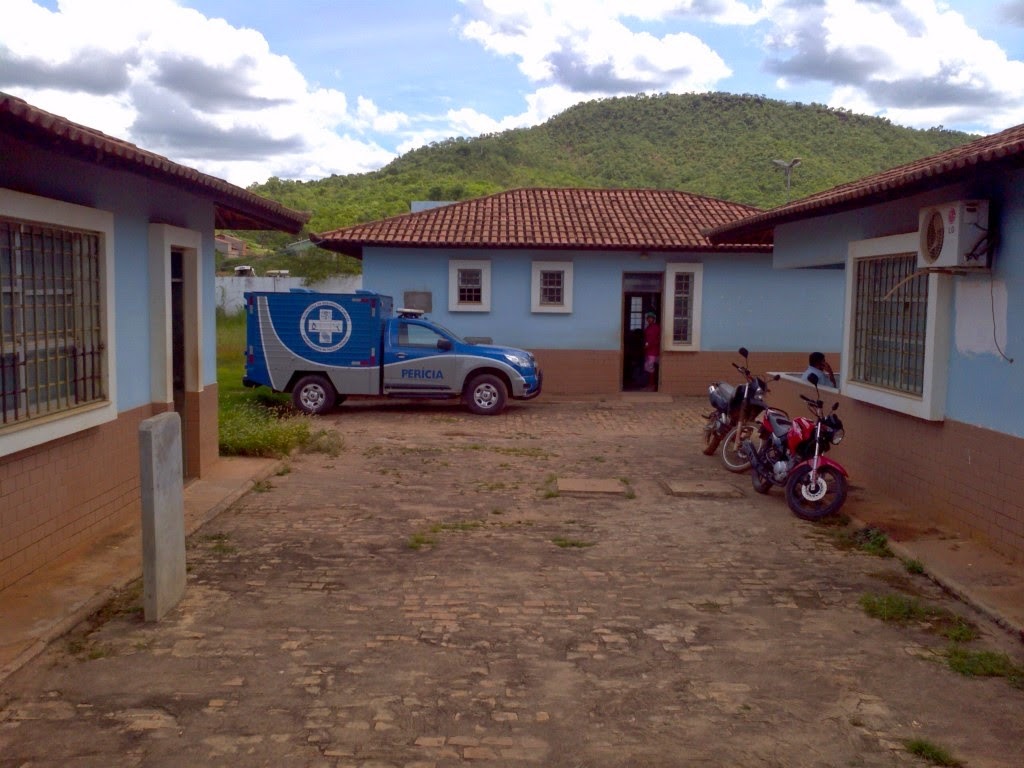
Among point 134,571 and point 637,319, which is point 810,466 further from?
point 637,319

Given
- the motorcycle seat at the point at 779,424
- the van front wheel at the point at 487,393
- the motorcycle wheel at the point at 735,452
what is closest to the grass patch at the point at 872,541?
the motorcycle seat at the point at 779,424

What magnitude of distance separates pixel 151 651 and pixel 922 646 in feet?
15.3

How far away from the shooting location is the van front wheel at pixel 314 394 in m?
17.0

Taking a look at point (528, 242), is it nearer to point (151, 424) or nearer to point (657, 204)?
point (657, 204)

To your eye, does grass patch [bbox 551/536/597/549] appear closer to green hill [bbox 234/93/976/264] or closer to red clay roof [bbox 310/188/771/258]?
red clay roof [bbox 310/188/771/258]

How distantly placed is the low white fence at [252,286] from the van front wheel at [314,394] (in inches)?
612

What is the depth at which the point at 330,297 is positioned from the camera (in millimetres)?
16672

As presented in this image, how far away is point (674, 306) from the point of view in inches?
808

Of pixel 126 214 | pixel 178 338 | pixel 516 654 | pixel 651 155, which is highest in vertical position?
pixel 651 155

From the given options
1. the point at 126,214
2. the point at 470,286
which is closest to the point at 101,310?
the point at 126,214

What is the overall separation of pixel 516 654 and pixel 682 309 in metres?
15.6

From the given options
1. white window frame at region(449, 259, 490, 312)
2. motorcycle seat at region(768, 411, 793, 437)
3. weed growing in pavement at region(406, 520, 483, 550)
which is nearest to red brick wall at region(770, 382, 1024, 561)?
motorcycle seat at region(768, 411, 793, 437)

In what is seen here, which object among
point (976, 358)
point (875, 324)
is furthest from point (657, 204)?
point (976, 358)

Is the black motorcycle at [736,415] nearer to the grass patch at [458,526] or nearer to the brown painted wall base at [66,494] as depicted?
the grass patch at [458,526]
